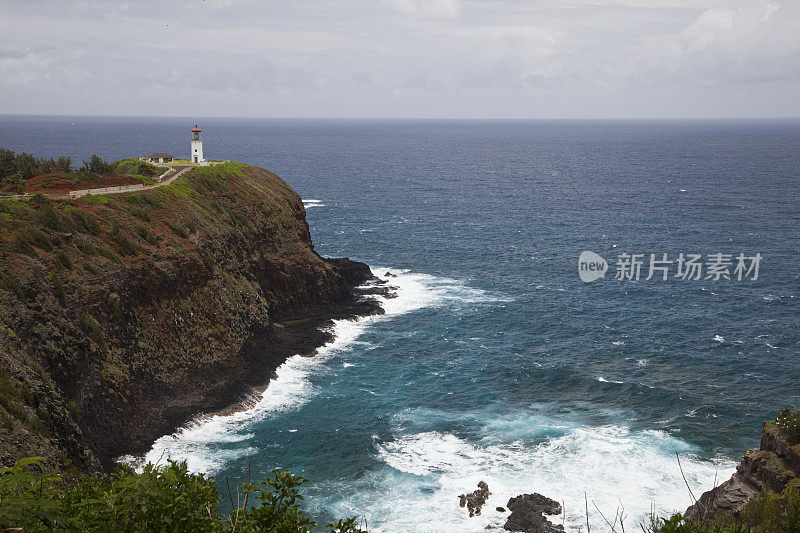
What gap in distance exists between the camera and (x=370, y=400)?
55062mm

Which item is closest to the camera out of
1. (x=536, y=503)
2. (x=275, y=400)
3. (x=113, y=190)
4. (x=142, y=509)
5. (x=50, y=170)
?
(x=142, y=509)

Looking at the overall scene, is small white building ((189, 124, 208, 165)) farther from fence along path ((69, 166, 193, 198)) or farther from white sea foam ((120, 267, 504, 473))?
white sea foam ((120, 267, 504, 473))

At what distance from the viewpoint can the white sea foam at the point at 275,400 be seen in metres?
46.0

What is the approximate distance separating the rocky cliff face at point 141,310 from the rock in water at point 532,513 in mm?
25969

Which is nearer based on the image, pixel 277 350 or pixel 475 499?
pixel 475 499

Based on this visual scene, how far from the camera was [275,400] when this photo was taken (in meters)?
55.2

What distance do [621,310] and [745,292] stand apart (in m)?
17.8

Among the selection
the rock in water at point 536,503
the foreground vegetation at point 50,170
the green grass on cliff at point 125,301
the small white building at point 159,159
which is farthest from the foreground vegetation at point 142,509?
the small white building at point 159,159

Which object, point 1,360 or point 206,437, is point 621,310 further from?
point 1,360

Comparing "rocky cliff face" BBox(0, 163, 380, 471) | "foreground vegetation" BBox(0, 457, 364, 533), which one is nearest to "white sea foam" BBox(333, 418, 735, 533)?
"rocky cliff face" BBox(0, 163, 380, 471)

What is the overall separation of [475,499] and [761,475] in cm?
1669

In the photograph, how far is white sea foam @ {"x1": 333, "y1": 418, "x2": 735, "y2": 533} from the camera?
39.7 m

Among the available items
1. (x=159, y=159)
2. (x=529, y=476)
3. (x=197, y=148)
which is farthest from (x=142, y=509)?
(x=159, y=159)

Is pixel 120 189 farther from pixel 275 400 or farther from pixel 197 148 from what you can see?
pixel 275 400
